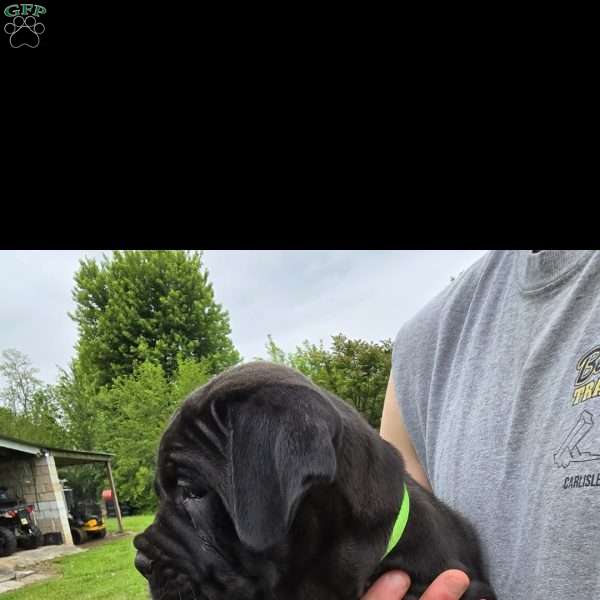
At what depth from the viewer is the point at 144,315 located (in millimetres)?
27844

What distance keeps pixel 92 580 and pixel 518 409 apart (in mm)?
11176

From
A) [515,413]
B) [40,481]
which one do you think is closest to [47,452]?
[40,481]

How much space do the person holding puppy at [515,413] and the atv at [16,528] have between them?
14.2 m

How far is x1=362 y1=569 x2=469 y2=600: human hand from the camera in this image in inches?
63.4

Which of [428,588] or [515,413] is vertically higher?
[515,413]

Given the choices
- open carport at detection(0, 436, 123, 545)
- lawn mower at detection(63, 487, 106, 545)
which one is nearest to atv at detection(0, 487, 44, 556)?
open carport at detection(0, 436, 123, 545)

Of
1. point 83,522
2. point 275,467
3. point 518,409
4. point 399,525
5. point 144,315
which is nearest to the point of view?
point 275,467

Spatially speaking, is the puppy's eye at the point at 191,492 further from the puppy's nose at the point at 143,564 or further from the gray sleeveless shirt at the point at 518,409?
the gray sleeveless shirt at the point at 518,409

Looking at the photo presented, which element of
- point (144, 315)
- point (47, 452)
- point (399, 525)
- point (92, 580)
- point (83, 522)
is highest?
point (144, 315)

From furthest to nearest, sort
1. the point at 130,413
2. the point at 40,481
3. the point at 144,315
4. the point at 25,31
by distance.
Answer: the point at 144,315
the point at 40,481
the point at 130,413
the point at 25,31

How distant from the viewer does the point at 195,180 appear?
0.59 m

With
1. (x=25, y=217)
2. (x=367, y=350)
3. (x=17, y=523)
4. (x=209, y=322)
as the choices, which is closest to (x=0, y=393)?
(x=17, y=523)

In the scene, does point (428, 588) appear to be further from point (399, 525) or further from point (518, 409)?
point (518, 409)

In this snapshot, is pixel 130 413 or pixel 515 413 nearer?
pixel 515 413
